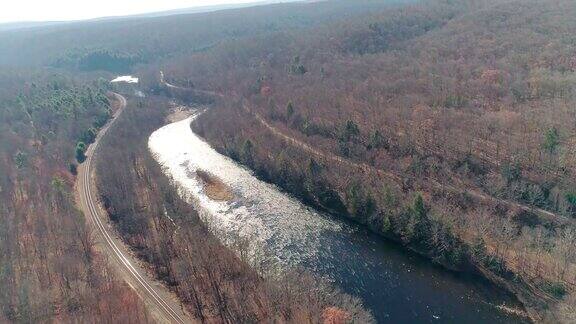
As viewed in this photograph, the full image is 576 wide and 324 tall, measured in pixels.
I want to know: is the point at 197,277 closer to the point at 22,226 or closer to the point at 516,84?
the point at 22,226

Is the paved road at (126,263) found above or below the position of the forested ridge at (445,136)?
below

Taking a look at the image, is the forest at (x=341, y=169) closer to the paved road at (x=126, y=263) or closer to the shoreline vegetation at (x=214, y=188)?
the paved road at (x=126, y=263)

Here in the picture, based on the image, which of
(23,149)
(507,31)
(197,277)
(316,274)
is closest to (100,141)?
(23,149)

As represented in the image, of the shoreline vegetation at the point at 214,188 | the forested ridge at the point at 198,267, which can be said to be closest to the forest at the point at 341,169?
the forested ridge at the point at 198,267

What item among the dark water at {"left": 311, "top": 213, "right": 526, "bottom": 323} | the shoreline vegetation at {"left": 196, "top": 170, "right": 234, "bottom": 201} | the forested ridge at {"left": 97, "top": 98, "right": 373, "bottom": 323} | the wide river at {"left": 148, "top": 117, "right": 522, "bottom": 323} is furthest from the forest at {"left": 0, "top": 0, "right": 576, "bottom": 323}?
the shoreline vegetation at {"left": 196, "top": 170, "right": 234, "bottom": 201}

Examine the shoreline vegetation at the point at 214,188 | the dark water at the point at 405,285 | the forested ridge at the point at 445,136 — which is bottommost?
the dark water at the point at 405,285

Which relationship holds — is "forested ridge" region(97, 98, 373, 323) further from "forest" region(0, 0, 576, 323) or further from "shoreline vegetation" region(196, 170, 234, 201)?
"shoreline vegetation" region(196, 170, 234, 201)

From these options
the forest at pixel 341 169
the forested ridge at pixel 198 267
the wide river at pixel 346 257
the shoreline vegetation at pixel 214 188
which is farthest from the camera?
the shoreline vegetation at pixel 214 188
